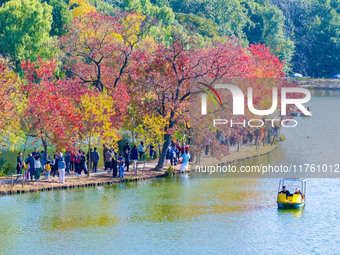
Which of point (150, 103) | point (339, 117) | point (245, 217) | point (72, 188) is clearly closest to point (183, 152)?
point (150, 103)

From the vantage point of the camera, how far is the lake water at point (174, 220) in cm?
3456

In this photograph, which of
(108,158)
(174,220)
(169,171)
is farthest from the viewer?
(169,171)

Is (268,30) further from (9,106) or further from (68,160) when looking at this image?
(9,106)

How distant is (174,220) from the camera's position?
40.0 meters

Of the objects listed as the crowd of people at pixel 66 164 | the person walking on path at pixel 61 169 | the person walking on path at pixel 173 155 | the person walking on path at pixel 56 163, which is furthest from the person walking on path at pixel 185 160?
the person walking on path at pixel 61 169

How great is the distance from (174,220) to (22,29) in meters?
46.0

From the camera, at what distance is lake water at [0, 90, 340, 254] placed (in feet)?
113

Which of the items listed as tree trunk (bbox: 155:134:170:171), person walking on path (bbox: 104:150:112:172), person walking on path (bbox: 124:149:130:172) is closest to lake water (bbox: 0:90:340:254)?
tree trunk (bbox: 155:134:170:171)

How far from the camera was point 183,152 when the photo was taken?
58844 mm

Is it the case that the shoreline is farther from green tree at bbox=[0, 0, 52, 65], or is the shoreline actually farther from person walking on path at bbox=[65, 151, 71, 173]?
green tree at bbox=[0, 0, 52, 65]

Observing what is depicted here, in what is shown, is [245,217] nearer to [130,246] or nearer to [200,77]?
[130,246]

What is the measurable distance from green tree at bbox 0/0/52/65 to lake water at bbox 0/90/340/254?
3328 cm

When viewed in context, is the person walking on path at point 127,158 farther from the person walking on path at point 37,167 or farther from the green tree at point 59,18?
the green tree at point 59,18

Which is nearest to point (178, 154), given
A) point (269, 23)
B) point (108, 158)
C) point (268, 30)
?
point (108, 158)
